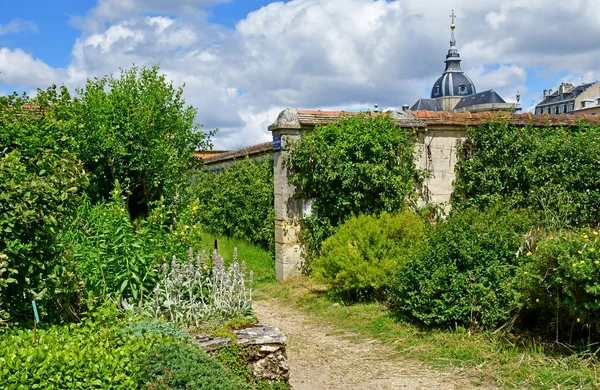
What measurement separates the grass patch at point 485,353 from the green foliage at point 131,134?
10.6 ft

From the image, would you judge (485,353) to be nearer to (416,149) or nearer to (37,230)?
(37,230)

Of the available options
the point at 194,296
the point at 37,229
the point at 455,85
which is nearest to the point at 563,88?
the point at 455,85

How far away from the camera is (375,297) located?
7.82 metres

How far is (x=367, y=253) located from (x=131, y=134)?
3.53 m

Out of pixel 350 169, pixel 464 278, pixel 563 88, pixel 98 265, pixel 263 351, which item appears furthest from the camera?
pixel 563 88

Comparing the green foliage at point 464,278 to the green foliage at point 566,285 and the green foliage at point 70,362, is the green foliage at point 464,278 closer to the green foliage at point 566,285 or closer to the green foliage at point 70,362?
the green foliage at point 566,285

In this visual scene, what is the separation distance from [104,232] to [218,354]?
1726mm

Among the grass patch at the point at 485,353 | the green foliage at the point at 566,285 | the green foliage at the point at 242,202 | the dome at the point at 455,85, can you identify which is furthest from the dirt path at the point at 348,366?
the dome at the point at 455,85

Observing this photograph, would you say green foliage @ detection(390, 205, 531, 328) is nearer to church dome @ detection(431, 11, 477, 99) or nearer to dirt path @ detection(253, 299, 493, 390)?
dirt path @ detection(253, 299, 493, 390)

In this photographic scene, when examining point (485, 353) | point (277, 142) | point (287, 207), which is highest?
point (277, 142)

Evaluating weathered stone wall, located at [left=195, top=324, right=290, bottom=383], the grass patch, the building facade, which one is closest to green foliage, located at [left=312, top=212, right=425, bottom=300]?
the grass patch

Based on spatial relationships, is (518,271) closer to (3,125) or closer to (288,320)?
(288,320)

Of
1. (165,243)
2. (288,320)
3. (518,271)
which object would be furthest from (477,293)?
(165,243)

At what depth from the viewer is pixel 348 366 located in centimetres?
562
